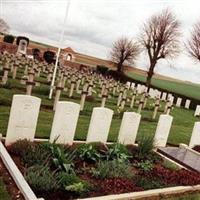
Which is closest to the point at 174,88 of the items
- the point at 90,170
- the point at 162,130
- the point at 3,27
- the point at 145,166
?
the point at 3,27

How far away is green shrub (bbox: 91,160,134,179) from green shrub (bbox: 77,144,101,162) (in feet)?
1.12

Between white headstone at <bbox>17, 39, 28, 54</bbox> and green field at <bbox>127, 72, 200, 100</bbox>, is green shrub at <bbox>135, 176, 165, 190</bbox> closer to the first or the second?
green field at <bbox>127, 72, 200, 100</bbox>

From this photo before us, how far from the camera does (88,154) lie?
8172 millimetres

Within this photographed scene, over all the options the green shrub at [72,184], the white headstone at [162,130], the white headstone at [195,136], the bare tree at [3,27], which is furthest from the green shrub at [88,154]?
the bare tree at [3,27]

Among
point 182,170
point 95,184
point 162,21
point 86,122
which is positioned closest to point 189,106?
point 162,21

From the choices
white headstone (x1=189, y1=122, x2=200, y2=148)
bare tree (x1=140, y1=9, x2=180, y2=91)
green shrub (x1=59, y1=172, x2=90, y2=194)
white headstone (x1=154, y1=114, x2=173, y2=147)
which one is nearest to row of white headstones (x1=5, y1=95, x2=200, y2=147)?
white headstone (x1=154, y1=114, x2=173, y2=147)

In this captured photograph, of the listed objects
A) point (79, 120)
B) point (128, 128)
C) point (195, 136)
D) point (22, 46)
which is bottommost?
point (79, 120)

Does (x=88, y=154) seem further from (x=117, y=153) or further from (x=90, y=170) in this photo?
(x=117, y=153)

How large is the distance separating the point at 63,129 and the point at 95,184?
211 cm

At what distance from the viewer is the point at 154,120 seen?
17.1m

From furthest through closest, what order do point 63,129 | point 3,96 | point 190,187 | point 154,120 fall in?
1. point 154,120
2. point 3,96
3. point 63,129
4. point 190,187

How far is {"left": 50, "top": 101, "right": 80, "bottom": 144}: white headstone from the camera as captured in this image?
8.46m

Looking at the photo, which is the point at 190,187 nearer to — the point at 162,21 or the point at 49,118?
the point at 49,118

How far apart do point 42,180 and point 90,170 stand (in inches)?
62.6
